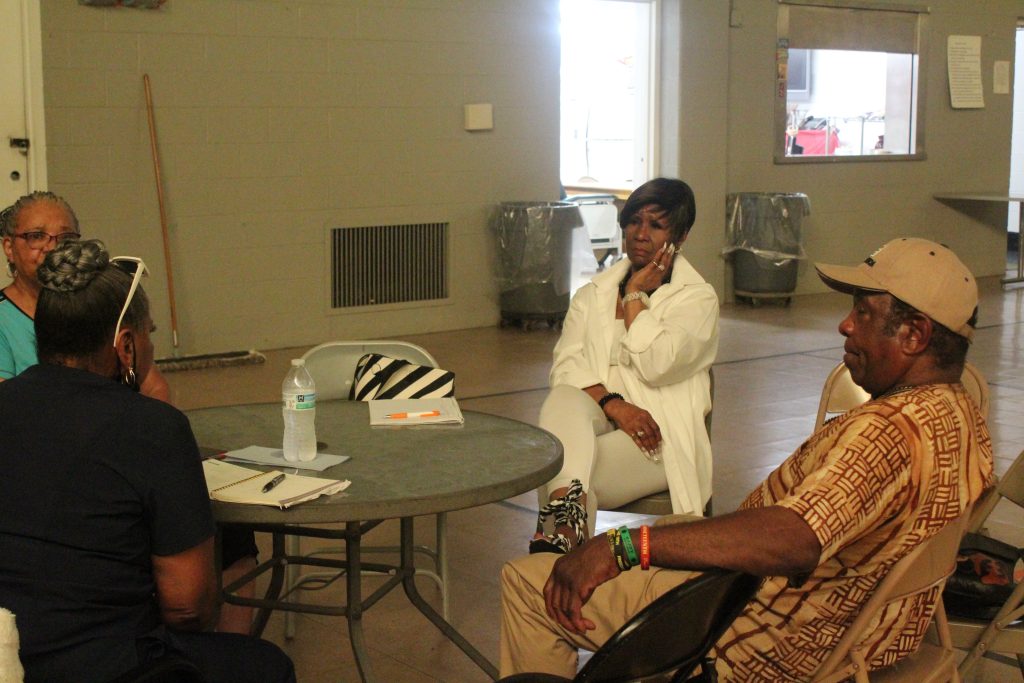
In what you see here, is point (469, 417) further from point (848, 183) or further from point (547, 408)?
point (848, 183)

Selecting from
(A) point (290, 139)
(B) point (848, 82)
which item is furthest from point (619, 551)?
(B) point (848, 82)

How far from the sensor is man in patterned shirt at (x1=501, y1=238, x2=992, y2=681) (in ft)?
6.01

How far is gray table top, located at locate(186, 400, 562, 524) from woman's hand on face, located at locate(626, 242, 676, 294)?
853mm

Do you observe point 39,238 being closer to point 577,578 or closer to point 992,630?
point 577,578

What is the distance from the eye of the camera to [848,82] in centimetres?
1199

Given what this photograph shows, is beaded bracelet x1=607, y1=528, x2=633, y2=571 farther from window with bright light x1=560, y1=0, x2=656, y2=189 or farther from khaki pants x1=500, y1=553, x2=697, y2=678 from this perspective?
window with bright light x1=560, y1=0, x2=656, y2=189

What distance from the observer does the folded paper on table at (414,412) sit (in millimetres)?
2812

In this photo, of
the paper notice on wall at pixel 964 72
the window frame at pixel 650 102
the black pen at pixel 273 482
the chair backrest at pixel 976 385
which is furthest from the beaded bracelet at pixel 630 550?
the paper notice on wall at pixel 964 72

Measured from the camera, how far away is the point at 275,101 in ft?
24.0

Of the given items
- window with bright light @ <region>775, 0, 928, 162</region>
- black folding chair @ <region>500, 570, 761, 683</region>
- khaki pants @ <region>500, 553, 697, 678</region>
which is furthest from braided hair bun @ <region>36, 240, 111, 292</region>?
window with bright light @ <region>775, 0, 928, 162</region>

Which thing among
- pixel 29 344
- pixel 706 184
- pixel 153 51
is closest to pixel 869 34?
pixel 706 184

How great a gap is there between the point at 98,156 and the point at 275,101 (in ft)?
3.75

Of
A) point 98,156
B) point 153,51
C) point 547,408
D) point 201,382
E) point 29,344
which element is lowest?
point 201,382

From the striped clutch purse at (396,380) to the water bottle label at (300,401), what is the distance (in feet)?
2.15
